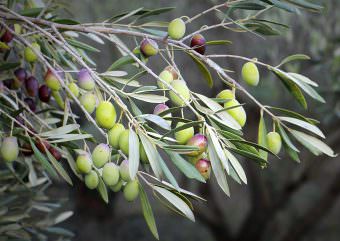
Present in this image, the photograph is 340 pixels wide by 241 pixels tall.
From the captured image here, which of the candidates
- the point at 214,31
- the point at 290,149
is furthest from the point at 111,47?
the point at 290,149

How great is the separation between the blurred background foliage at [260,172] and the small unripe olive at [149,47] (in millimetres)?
882

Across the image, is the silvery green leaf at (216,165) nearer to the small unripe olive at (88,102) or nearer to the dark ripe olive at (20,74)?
the small unripe olive at (88,102)

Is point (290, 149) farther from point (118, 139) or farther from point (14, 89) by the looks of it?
point (14, 89)

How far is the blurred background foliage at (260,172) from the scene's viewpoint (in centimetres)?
266

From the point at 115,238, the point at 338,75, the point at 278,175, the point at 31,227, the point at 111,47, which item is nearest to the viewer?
the point at 31,227

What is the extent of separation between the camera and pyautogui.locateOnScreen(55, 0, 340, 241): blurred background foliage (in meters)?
2.66

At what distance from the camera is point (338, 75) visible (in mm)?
2408

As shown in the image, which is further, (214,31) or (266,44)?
(214,31)

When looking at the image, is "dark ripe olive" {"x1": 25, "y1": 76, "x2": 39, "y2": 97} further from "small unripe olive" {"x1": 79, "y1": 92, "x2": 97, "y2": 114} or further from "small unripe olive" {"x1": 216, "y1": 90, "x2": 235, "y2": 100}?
"small unripe olive" {"x1": 216, "y1": 90, "x2": 235, "y2": 100}

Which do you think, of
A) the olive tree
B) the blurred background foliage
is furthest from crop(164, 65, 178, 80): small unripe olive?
the blurred background foliage

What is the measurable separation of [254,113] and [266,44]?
635mm

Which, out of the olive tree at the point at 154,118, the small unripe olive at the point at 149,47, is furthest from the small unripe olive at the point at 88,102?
the small unripe olive at the point at 149,47

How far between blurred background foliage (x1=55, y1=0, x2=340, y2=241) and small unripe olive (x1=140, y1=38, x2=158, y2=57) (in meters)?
0.88

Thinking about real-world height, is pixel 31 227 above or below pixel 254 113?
above
